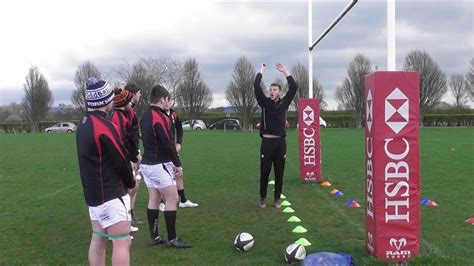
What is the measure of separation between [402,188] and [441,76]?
216 ft

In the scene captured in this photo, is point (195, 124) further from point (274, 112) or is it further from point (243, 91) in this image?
point (274, 112)

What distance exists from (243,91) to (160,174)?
6121cm

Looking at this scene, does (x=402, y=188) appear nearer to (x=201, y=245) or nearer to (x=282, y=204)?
(x=201, y=245)

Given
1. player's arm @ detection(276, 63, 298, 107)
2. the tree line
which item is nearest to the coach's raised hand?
player's arm @ detection(276, 63, 298, 107)

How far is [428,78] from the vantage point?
64188 millimetres

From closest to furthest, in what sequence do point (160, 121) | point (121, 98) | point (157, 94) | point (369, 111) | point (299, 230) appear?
1. point (369, 111)
2. point (160, 121)
3. point (157, 94)
4. point (121, 98)
5. point (299, 230)

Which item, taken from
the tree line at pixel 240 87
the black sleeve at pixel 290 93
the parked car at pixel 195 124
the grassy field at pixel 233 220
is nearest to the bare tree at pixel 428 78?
the tree line at pixel 240 87

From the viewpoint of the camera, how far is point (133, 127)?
6805 mm

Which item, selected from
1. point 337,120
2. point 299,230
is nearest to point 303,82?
point 337,120

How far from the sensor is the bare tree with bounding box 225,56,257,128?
2591 inches

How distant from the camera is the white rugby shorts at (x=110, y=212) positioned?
4.17 metres

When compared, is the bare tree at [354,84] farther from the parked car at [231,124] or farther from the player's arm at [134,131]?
the player's arm at [134,131]

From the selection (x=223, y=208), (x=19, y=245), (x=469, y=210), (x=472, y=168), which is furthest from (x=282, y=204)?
(x=472, y=168)

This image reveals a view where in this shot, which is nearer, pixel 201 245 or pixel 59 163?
pixel 201 245
